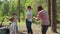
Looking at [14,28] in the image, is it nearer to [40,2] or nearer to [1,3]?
[40,2]

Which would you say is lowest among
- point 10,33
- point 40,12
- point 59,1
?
point 10,33

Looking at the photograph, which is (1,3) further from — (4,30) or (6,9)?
(4,30)

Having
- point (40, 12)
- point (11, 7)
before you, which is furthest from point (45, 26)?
point (11, 7)

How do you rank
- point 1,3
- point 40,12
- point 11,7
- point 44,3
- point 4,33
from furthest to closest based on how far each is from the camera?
point 1,3
point 11,7
point 44,3
point 40,12
point 4,33

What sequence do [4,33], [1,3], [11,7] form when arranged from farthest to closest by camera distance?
[1,3], [11,7], [4,33]

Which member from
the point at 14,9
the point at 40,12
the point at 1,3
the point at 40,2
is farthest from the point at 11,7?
the point at 40,12

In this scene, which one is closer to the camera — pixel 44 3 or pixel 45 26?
pixel 45 26

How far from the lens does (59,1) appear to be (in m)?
23.4

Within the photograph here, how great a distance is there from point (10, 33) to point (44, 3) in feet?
50.4

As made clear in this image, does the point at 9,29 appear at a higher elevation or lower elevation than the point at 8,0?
lower

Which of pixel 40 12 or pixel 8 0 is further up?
pixel 8 0

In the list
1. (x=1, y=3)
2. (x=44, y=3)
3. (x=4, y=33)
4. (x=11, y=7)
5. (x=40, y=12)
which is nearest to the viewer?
(x=4, y=33)

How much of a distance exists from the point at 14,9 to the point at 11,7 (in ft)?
2.96

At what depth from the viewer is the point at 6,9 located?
36.3 m
